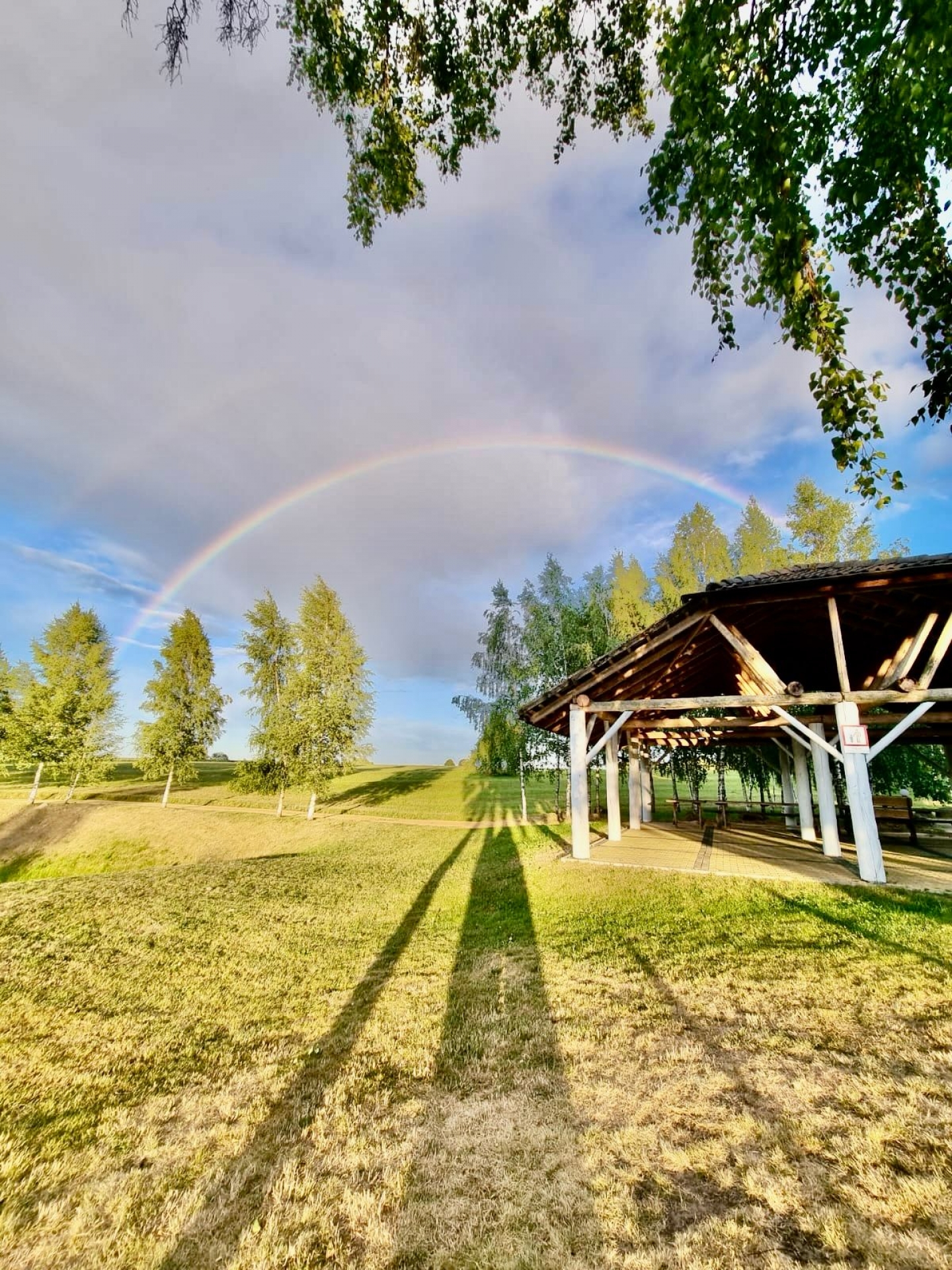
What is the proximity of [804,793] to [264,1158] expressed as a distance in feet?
49.5

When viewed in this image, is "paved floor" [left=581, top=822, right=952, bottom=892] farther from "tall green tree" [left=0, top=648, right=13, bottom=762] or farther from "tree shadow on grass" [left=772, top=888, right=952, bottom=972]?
"tall green tree" [left=0, top=648, right=13, bottom=762]

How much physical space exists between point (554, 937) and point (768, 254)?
24.0 ft

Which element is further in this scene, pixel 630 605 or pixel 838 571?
pixel 630 605

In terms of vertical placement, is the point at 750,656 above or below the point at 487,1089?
above

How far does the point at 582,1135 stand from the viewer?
Result: 2.84 meters

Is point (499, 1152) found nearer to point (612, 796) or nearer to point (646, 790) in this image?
point (612, 796)

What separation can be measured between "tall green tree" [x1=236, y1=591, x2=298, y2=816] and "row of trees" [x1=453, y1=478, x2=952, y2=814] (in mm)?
7827

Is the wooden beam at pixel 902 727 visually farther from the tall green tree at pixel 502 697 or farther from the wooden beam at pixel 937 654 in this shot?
the tall green tree at pixel 502 697

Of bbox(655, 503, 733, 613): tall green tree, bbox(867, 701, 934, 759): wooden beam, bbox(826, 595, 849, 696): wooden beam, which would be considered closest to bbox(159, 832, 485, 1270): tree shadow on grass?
bbox(867, 701, 934, 759): wooden beam

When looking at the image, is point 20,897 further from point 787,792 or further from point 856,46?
point 787,792

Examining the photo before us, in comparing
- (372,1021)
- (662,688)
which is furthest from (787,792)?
(372,1021)

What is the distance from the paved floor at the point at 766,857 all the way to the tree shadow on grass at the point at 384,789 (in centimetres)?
1888

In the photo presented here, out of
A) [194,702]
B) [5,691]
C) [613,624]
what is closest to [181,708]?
[194,702]

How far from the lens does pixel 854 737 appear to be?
821 cm
